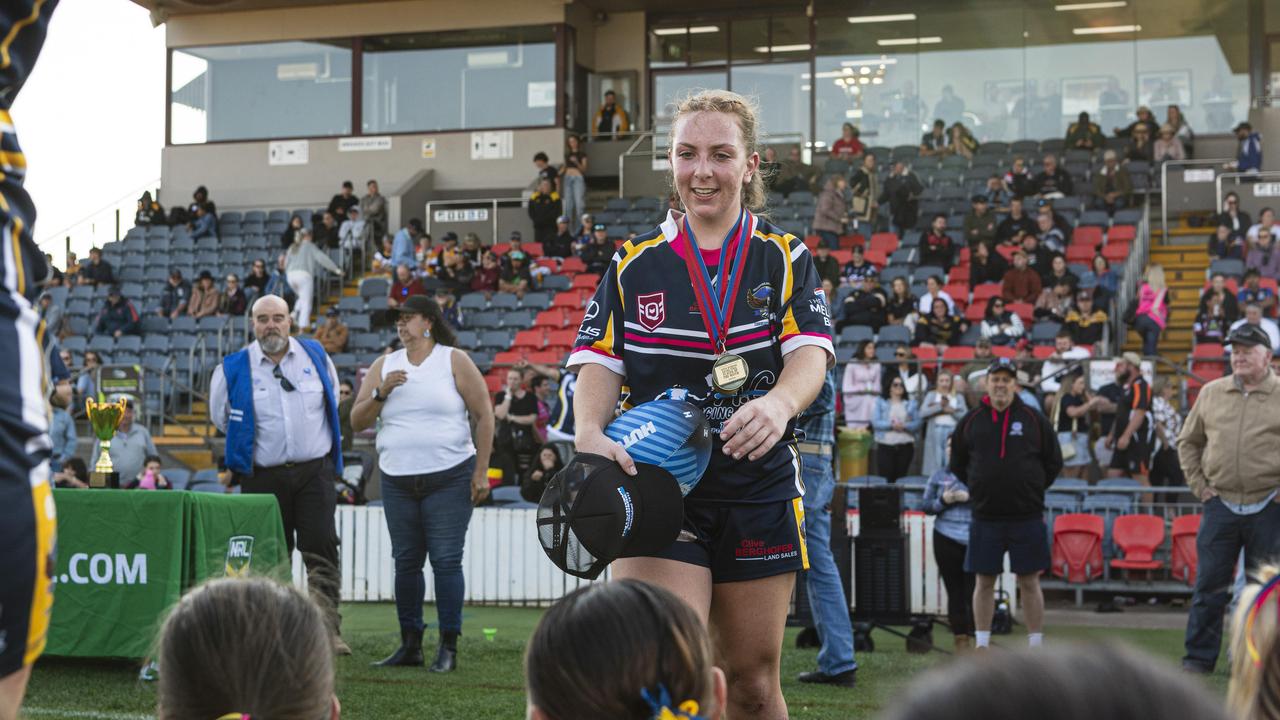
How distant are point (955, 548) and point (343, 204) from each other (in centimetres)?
1804

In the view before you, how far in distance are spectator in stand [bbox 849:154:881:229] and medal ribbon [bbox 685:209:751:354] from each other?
60.1 feet

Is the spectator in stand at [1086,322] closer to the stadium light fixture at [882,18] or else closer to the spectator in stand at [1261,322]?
the spectator in stand at [1261,322]

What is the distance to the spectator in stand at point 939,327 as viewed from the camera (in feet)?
53.4

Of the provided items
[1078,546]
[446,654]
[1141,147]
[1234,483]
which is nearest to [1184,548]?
[1078,546]

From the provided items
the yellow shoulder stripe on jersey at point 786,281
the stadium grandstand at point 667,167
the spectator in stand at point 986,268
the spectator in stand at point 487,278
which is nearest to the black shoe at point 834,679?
the yellow shoulder stripe on jersey at point 786,281

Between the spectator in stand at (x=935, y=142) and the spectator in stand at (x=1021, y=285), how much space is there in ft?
21.4

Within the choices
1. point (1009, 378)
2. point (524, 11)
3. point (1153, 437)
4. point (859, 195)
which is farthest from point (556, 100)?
point (1009, 378)

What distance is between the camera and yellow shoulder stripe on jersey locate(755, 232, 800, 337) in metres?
3.49

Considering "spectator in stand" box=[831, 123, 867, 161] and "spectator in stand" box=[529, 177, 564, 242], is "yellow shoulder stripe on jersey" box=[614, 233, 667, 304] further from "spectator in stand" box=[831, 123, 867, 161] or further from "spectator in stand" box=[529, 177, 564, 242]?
"spectator in stand" box=[831, 123, 867, 161]

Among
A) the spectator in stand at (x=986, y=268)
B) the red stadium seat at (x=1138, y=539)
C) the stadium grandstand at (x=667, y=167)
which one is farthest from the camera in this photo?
the spectator in stand at (x=986, y=268)

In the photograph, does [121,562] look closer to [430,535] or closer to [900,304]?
[430,535]

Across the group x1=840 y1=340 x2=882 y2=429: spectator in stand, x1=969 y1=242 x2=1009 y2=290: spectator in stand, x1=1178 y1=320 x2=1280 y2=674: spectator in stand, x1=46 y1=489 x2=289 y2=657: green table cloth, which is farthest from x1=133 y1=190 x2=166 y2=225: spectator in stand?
x1=1178 y1=320 x2=1280 y2=674: spectator in stand

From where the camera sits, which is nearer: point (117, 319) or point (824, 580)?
point (824, 580)

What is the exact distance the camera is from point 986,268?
1856cm
